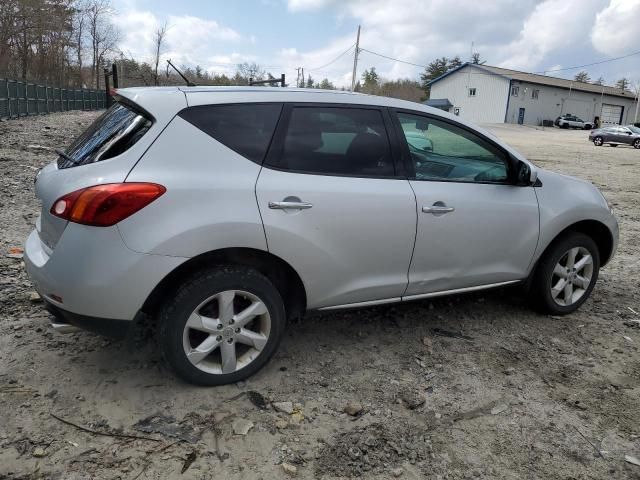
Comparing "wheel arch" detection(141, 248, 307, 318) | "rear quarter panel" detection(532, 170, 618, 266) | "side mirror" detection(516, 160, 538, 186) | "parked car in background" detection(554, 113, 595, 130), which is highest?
"parked car in background" detection(554, 113, 595, 130)

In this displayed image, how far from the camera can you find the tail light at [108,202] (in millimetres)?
2496

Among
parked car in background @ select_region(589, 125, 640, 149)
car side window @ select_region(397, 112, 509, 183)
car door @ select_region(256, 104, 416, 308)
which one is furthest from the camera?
parked car in background @ select_region(589, 125, 640, 149)

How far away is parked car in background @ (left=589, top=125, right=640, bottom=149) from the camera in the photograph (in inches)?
1238

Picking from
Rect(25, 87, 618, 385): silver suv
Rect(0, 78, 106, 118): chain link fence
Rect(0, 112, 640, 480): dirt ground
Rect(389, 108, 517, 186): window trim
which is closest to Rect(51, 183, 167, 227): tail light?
Rect(25, 87, 618, 385): silver suv

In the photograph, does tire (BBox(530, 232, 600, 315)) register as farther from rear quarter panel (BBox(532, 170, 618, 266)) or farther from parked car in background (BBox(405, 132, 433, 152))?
parked car in background (BBox(405, 132, 433, 152))

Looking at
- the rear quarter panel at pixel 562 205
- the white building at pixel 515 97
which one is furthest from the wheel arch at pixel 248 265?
the white building at pixel 515 97

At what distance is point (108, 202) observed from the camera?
249cm

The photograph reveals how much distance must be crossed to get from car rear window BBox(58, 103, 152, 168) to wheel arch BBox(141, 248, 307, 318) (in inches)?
27.9

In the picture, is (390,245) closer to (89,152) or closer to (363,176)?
(363,176)

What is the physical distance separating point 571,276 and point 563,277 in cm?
8

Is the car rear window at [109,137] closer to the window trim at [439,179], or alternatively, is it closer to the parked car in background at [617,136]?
the window trim at [439,179]

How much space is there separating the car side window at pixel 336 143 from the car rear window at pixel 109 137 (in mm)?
735

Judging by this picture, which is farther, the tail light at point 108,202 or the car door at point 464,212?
the car door at point 464,212

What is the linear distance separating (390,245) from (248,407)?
1.28m
